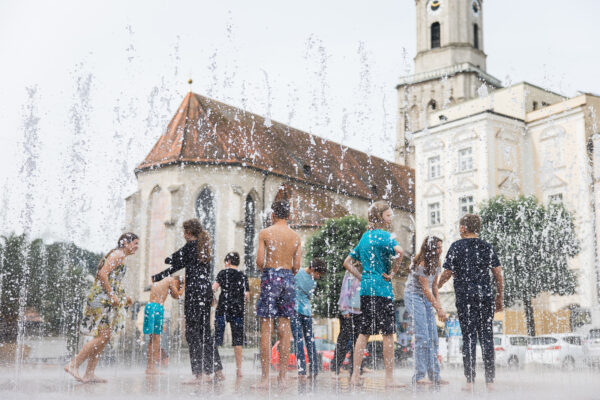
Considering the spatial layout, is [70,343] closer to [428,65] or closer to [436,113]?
[436,113]

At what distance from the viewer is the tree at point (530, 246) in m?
25.5

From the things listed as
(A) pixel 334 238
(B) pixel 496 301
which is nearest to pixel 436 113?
(A) pixel 334 238

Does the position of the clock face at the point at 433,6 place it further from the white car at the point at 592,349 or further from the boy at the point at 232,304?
the boy at the point at 232,304

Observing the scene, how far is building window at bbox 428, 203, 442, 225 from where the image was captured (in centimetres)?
3612

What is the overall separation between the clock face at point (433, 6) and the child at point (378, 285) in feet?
165

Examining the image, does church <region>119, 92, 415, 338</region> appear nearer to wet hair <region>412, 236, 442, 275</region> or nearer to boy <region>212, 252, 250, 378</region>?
boy <region>212, 252, 250, 378</region>

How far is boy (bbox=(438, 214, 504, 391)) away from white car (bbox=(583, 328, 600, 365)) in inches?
492

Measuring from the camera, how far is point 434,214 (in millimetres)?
36375

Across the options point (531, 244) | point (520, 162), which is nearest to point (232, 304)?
point (531, 244)

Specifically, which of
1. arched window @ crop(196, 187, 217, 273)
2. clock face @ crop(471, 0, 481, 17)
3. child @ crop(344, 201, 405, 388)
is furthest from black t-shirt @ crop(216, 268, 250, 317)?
clock face @ crop(471, 0, 481, 17)

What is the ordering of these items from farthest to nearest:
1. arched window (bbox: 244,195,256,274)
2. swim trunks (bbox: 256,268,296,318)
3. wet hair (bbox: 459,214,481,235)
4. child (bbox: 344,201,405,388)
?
arched window (bbox: 244,195,256,274)
wet hair (bbox: 459,214,481,235)
child (bbox: 344,201,405,388)
swim trunks (bbox: 256,268,296,318)

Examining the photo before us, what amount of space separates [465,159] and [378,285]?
94.5 ft

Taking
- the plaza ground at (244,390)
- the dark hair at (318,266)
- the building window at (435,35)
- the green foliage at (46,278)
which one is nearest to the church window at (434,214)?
the green foliage at (46,278)

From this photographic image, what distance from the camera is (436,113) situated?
3947 centimetres
